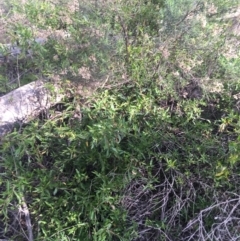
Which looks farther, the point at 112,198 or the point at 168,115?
the point at 168,115

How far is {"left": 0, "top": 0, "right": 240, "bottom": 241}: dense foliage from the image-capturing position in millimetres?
2156

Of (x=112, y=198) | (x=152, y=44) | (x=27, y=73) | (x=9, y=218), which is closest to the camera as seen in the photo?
(x=112, y=198)

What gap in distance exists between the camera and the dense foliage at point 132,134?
2156 millimetres

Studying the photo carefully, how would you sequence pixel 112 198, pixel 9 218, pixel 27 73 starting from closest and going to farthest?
1. pixel 112 198
2. pixel 9 218
3. pixel 27 73

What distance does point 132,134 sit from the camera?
91.4 inches

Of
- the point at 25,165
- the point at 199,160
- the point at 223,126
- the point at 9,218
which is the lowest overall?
the point at 9,218

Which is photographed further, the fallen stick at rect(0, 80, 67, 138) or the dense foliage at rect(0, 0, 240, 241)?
the fallen stick at rect(0, 80, 67, 138)

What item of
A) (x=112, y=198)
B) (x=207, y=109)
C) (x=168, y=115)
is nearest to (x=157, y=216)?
(x=112, y=198)

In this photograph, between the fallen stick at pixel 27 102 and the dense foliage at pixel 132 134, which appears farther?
the fallen stick at pixel 27 102

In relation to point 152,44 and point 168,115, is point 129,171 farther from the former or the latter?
point 152,44

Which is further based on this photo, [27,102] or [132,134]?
[27,102]

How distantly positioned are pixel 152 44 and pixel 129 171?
2.89 feet

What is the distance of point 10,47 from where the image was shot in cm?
279

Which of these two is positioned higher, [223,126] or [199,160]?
[223,126]
